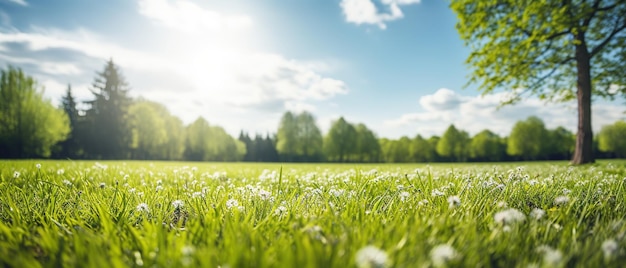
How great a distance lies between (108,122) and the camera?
50312 millimetres

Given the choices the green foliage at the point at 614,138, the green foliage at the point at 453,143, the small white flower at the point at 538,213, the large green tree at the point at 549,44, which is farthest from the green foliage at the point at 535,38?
the green foliage at the point at 614,138

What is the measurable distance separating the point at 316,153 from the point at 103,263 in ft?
226

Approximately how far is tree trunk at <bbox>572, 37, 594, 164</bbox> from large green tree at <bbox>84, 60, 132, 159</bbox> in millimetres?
55273

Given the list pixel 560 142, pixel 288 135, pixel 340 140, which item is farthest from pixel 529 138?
pixel 288 135

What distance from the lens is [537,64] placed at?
14.4 meters

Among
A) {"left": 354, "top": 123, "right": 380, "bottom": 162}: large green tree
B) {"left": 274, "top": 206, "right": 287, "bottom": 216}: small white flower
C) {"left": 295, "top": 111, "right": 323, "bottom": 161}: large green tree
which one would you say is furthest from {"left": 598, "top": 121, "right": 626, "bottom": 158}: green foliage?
{"left": 274, "top": 206, "right": 287, "bottom": 216}: small white flower

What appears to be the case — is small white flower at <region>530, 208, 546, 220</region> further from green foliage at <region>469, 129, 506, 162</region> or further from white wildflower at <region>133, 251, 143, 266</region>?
green foliage at <region>469, 129, 506, 162</region>

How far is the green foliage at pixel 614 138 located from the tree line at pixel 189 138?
17 cm

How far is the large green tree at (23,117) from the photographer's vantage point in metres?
36.7

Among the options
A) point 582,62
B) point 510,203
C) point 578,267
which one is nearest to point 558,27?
point 582,62

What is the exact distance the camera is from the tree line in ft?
125

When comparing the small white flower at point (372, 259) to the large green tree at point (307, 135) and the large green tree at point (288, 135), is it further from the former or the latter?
the large green tree at point (307, 135)

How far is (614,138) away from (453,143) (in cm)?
3571

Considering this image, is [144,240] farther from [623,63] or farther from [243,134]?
[243,134]
